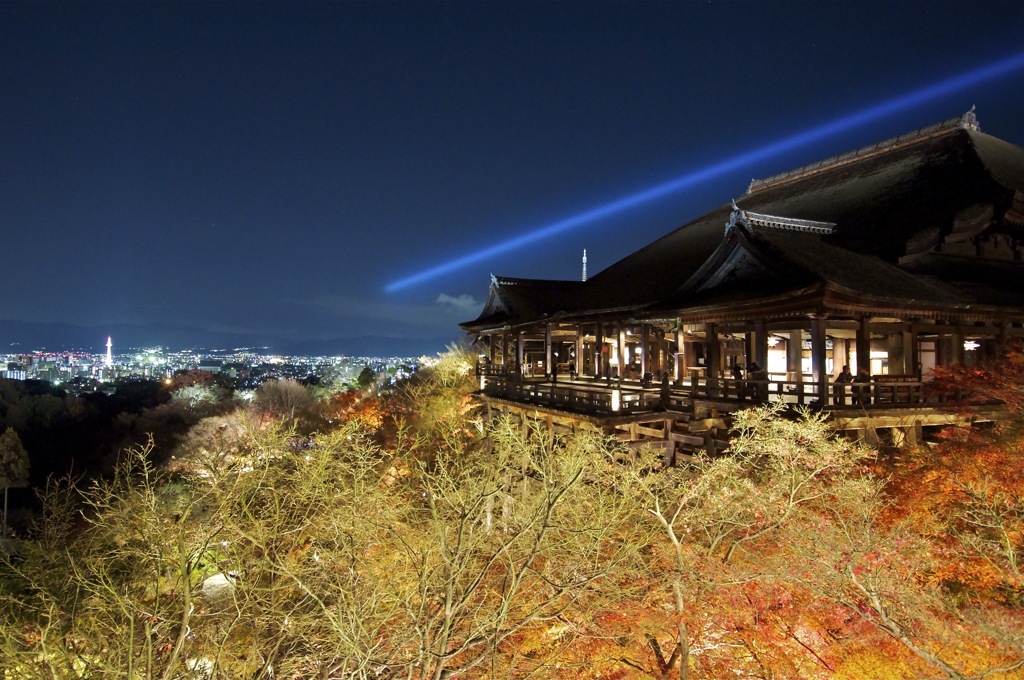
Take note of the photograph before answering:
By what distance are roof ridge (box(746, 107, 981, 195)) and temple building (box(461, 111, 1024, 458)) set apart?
0.25ft

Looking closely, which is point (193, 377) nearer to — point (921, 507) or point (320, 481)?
point (320, 481)

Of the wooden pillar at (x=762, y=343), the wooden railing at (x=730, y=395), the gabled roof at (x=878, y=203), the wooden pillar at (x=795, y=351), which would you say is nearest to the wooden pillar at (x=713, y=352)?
the wooden railing at (x=730, y=395)

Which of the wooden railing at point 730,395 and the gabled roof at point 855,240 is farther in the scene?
the gabled roof at point 855,240

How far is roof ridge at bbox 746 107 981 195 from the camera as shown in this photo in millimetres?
21016

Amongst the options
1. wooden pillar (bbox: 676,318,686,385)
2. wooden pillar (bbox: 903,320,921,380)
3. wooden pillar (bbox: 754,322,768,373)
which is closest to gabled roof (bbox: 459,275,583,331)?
wooden pillar (bbox: 676,318,686,385)

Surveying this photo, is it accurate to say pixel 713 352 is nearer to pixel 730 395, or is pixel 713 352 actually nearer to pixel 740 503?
pixel 730 395

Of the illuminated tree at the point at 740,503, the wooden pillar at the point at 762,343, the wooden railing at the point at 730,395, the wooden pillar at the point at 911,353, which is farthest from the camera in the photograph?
the wooden pillar at the point at 911,353

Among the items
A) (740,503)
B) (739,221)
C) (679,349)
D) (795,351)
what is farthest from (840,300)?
(679,349)

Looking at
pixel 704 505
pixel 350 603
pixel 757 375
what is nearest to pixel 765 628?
pixel 704 505

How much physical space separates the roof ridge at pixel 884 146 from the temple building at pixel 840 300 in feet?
0.25

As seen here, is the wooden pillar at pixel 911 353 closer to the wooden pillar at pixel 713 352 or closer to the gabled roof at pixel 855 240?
the gabled roof at pixel 855 240

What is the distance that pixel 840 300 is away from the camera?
12.0 metres

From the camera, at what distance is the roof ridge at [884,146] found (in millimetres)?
21016

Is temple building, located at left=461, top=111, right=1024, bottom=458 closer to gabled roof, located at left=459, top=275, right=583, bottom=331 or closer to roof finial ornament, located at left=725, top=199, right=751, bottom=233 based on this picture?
roof finial ornament, located at left=725, top=199, right=751, bottom=233
